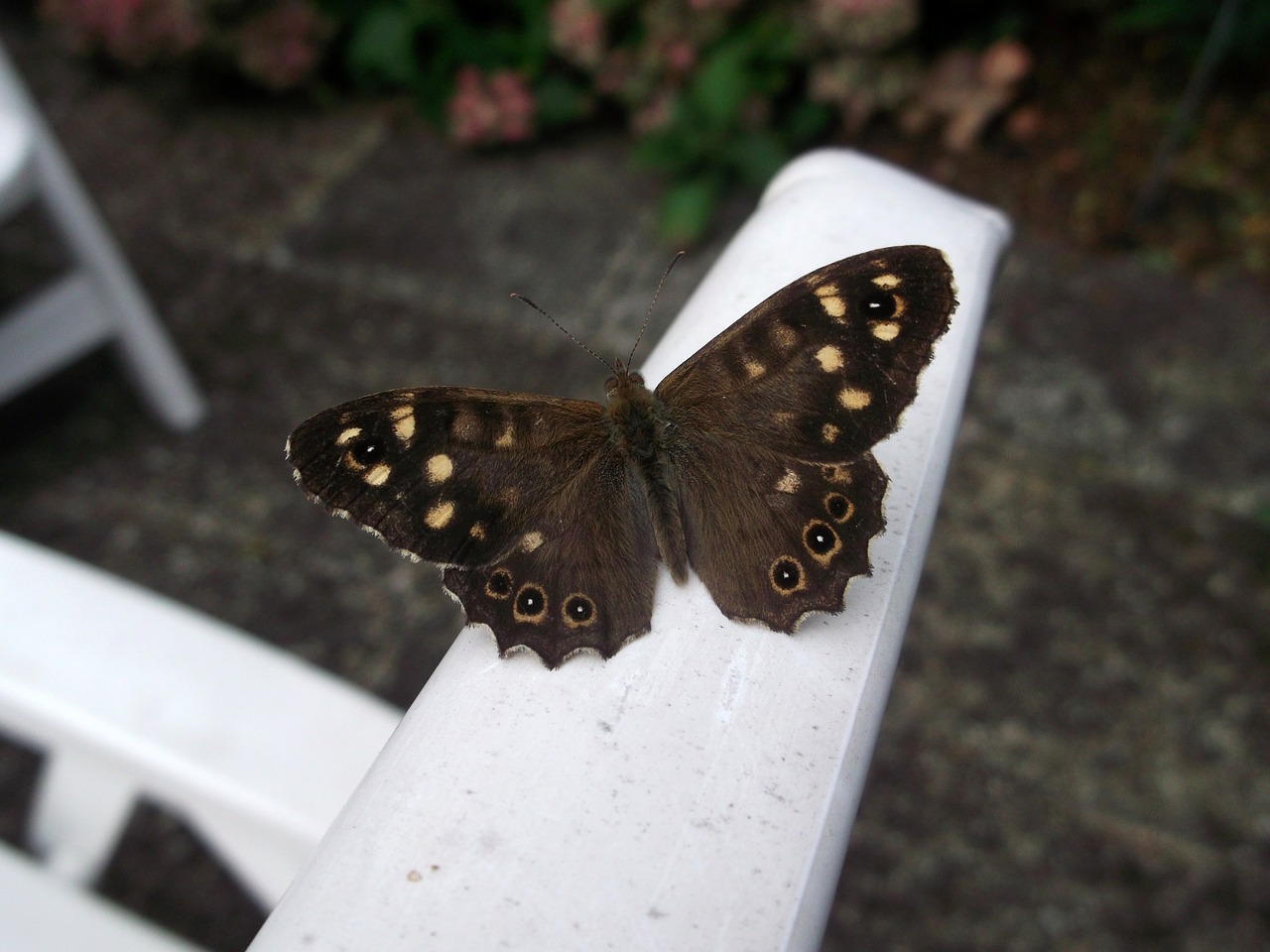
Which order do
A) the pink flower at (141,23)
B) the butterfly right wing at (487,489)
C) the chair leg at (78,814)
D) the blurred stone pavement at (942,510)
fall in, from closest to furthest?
1. the butterfly right wing at (487,489)
2. the chair leg at (78,814)
3. the blurred stone pavement at (942,510)
4. the pink flower at (141,23)

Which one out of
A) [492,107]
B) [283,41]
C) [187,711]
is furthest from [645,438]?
[283,41]

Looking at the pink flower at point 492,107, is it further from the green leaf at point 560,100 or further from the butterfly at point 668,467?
the butterfly at point 668,467

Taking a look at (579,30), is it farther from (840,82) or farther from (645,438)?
(645,438)

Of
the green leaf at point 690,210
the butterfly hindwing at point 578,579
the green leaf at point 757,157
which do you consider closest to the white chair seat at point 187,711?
the butterfly hindwing at point 578,579

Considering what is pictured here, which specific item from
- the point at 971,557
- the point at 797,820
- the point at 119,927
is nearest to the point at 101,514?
the point at 119,927

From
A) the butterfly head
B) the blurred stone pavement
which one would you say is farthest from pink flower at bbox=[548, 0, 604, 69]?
the butterfly head

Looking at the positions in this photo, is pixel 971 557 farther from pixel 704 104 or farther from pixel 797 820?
pixel 797 820
